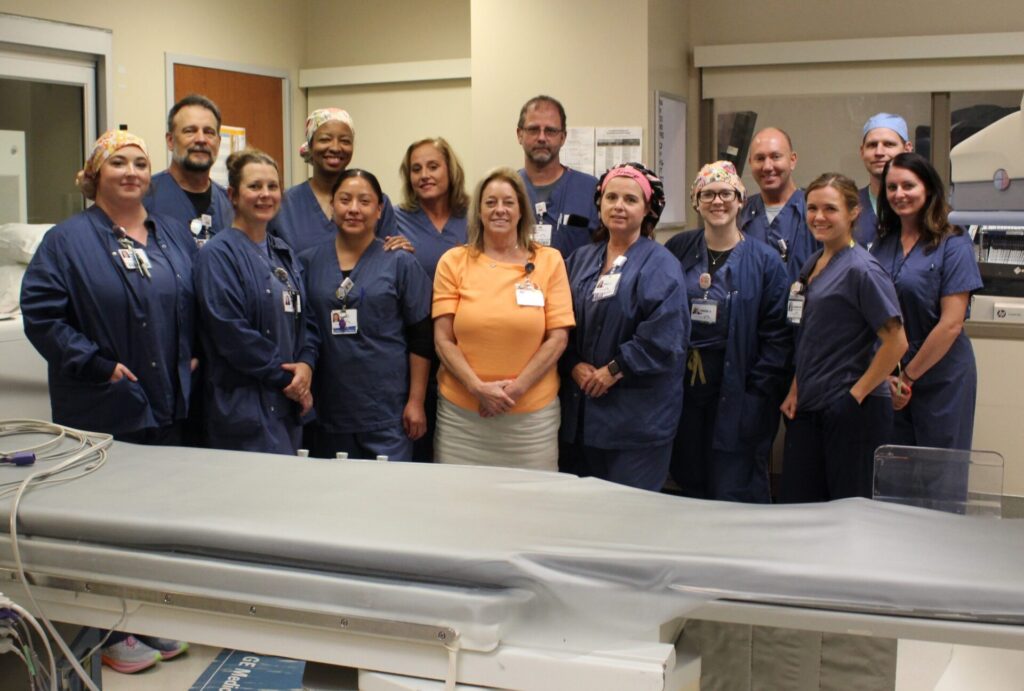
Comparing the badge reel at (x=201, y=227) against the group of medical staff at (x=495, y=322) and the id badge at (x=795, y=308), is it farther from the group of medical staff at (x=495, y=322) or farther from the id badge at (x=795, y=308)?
the id badge at (x=795, y=308)

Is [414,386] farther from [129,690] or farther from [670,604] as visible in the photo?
[670,604]

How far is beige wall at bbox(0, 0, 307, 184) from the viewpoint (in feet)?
15.8

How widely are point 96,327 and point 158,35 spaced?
8.92 feet

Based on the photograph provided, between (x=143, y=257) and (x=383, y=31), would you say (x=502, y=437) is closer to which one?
(x=143, y=257)

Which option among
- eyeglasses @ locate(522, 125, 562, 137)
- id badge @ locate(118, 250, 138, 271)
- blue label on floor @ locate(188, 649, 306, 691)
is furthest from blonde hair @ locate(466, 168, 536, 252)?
blue label on floor @ locate(188, 649, 306, 691)

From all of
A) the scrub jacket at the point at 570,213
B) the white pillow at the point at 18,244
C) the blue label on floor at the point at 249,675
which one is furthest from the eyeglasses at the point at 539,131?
the blue label on floor at the point at 249,675

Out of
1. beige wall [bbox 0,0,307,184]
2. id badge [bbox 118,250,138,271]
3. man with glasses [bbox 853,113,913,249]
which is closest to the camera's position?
id badge [bbox 118,250,138,271]

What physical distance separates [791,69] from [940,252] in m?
1.69

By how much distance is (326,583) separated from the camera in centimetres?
156

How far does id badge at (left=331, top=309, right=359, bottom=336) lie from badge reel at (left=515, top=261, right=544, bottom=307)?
53 cm

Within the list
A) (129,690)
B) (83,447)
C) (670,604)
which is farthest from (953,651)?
(129,690)

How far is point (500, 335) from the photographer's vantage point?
334 centimetres

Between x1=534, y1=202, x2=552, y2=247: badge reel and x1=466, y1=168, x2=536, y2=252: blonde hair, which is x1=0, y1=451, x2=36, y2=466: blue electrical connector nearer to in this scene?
x1=466, y1=168, x2=536, y2=252: blonde hair

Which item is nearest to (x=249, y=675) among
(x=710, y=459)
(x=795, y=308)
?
(x=710, y=459)
